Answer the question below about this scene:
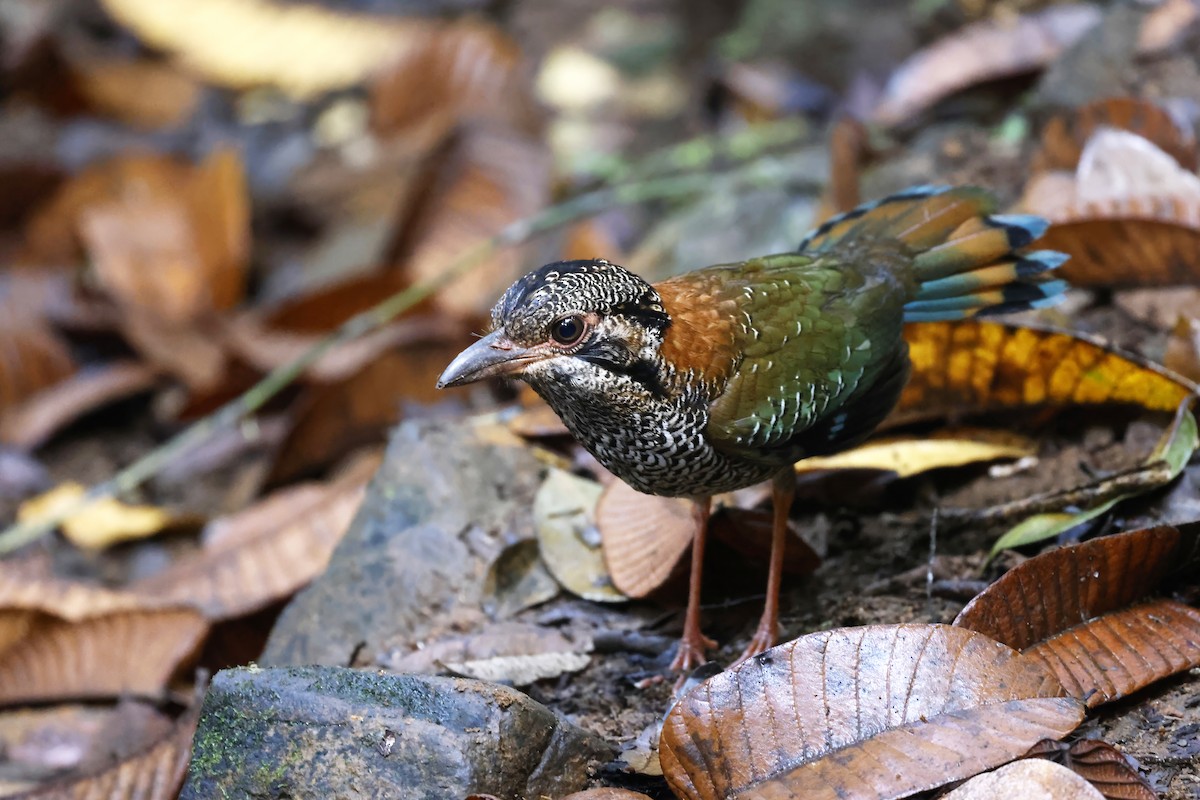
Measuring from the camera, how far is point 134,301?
784cm

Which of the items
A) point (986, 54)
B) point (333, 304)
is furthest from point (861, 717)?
point (333, 304)

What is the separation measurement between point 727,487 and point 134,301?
5.47 meters

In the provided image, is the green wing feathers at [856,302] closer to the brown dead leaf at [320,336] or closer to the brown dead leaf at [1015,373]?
the brown dead leaf at [1015,373]

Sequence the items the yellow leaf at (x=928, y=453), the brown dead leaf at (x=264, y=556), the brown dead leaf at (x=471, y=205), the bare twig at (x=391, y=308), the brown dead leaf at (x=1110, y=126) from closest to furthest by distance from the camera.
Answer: the yellow leaf at (x=928, y=453), the brown dead leaf at (x=1110, y=126), the brown dead leaf at (x=264, y=556), the bare twig at (x=391, y=308), the brown dead leaf at (x=471, y=205)

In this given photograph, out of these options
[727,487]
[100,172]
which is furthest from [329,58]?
[727,487]

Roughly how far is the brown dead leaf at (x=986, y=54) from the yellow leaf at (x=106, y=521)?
4676mm

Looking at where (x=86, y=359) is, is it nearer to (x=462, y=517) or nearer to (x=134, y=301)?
(x=134, y=301)

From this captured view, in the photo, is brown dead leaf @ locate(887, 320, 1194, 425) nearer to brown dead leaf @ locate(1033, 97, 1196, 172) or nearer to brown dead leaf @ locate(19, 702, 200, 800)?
brown dead leaf @ locate(1033, 97, 1196, 172)

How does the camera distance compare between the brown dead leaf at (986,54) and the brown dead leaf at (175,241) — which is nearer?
the brown dead leaf at (986,54)

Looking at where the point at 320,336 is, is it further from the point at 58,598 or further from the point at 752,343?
the point at 752,343

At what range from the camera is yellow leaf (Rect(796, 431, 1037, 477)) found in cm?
418

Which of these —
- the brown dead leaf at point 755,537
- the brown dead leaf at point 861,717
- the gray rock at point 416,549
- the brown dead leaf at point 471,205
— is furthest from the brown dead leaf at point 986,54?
the brown dead leaf at point 861,717

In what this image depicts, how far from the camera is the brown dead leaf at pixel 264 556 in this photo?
502 centimetres

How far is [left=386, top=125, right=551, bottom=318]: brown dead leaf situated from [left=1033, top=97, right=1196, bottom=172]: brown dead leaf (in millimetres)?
3445
